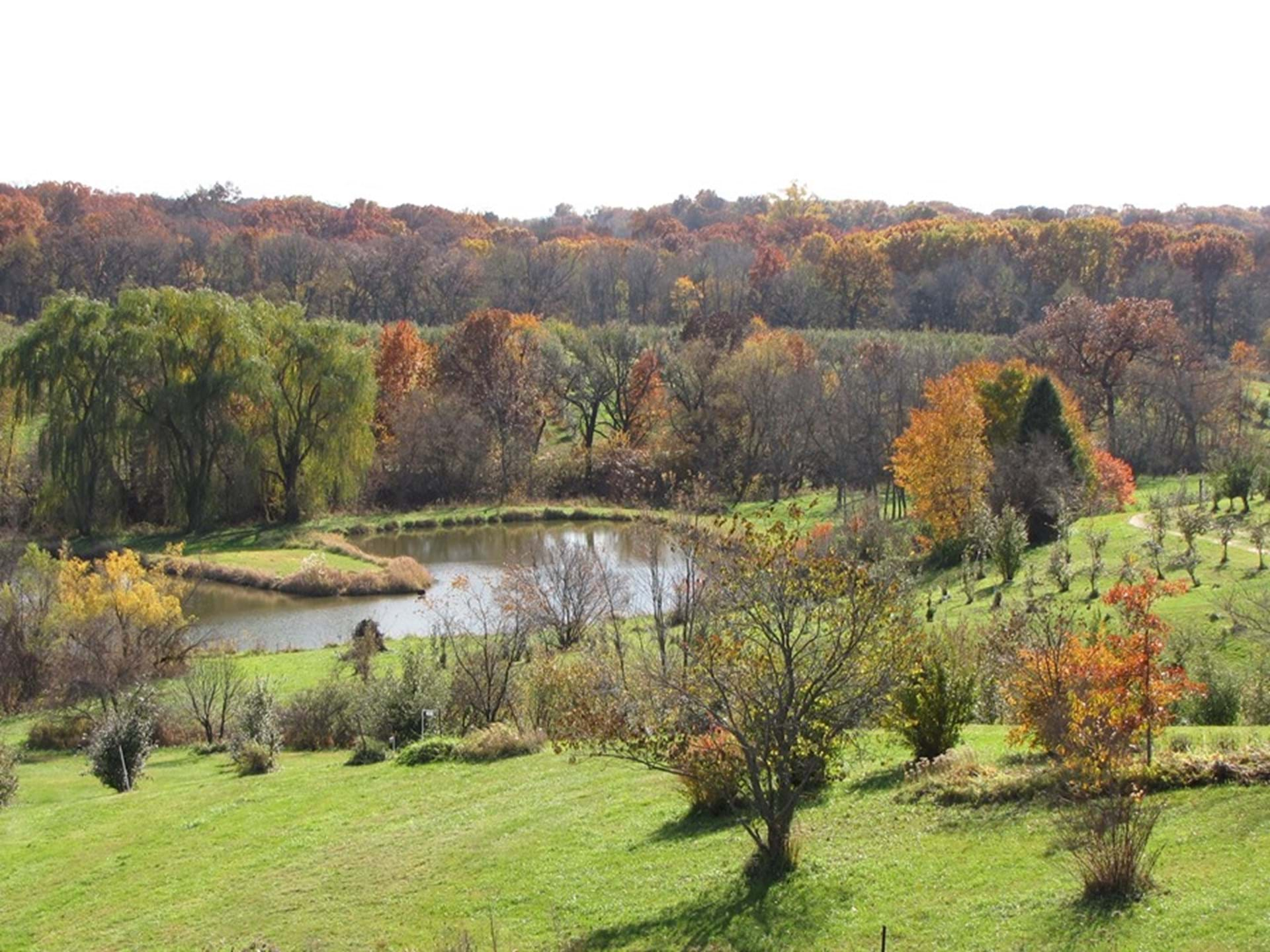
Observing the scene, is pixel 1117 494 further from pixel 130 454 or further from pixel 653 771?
pixel 130 454

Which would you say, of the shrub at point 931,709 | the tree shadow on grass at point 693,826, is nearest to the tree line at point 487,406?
the shrub at point 931,709

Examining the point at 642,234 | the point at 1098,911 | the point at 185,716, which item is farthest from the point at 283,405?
the point at 642,234

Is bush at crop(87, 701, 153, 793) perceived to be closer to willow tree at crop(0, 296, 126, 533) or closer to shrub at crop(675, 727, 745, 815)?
shrub at crop(675, 727, 745, 815)

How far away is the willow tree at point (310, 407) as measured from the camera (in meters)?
54.2

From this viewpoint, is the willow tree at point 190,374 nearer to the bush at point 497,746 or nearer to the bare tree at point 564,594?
the bare tree at point 564,594

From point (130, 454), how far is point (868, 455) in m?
34.9

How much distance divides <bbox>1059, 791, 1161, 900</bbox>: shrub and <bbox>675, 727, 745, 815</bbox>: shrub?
3748 mm

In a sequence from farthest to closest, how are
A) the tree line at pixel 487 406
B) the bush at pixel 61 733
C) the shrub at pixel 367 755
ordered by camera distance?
the tree line at pixel 487 406, the bush at pixel 61 733, the shrub at pixel 367 755

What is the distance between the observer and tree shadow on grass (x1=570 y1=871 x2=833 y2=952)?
414 inches

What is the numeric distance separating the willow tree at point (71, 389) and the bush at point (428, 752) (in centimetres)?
3600

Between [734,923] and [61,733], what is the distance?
20002mm

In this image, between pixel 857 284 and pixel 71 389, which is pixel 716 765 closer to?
pixel 71 389

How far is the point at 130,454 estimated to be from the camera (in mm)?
52000

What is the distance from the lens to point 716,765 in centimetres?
1292
